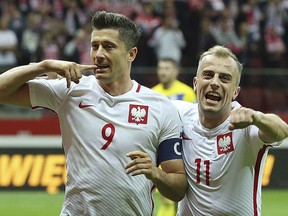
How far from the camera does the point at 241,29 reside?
18703mm

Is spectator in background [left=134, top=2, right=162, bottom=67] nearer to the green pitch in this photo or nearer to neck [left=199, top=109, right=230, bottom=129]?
the green pitch

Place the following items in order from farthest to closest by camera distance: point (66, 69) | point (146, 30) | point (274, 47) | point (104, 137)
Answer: point (274, 47) < point (146, 30) < point (104, 137) < point (66, 69)

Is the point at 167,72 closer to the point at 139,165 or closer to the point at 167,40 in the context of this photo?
the point at 167,40

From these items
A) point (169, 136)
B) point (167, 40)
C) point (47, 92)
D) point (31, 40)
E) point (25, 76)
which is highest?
point (167, 40)

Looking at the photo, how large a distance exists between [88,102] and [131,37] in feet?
1.90

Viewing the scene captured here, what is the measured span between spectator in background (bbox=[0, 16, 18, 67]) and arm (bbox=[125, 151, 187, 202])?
1101 cm

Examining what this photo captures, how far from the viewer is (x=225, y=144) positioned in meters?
6.19

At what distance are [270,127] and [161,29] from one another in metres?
12.2

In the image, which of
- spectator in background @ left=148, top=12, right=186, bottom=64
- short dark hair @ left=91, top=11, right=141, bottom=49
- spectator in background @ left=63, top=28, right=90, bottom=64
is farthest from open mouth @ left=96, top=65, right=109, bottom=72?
spectator in background @ left=148, top=12, right=186, bottom=64

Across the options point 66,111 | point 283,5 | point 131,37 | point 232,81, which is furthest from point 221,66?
point 283,5

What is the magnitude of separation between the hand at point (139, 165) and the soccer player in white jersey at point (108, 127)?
0.21 metres

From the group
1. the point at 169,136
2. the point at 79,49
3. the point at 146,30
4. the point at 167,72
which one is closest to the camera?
the point at 169,136

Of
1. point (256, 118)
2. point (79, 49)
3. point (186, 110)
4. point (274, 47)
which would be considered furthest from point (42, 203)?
point (256, 118)

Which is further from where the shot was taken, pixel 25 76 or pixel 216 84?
pixel 216 84
